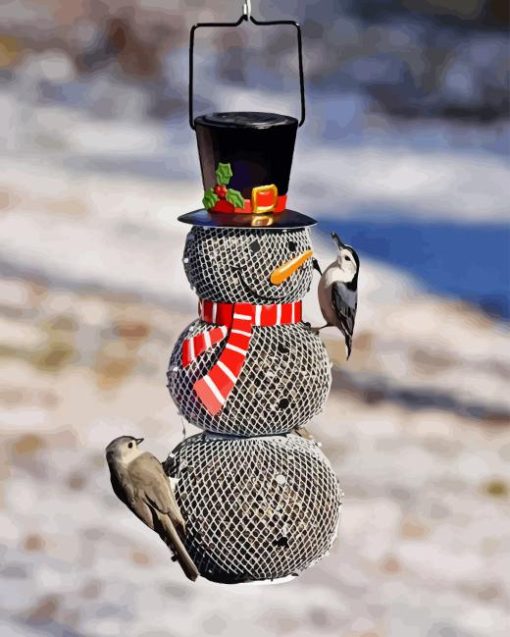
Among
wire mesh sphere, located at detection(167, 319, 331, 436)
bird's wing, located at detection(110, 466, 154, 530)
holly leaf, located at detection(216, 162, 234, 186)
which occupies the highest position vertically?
holly leaf, located at detection(216, 162, 234, 186)

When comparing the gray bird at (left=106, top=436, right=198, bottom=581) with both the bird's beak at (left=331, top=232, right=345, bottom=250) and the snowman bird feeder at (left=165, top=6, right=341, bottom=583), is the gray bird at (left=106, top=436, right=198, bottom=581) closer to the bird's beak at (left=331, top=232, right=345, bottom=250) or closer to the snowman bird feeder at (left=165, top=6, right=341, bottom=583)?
the snowman bird feeder at (left=165, top=6, right=341, bottom=583)

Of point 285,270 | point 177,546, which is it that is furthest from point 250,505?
point 285,270

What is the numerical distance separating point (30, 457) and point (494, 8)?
1.93 m

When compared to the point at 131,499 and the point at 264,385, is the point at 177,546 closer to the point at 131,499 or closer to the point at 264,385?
the point at 131,499

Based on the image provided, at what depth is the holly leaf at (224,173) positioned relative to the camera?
247cm

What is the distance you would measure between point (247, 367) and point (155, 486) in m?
0.25

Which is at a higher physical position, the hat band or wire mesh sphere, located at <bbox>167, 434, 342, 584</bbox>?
the hat band

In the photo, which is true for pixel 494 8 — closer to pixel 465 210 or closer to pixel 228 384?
pixel 465 210

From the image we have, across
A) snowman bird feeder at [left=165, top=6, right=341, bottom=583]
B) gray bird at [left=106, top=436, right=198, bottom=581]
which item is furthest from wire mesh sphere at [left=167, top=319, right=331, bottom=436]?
gray bird at [left=106, top=436, right=198, bottom=581]

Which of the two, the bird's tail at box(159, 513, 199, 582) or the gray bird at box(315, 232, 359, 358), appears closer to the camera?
the bird's tail at box(159, 513, 199, 582)

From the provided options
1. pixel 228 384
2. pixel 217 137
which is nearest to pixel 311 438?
pixel 228 384

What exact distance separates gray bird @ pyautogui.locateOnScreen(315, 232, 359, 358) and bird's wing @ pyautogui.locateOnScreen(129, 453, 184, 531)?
0.40m

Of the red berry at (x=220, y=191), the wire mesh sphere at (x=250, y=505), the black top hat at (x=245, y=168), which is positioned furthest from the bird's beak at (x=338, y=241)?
the wire mesh sphere at (x=250, y=505)

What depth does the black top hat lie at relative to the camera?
2.45 m
